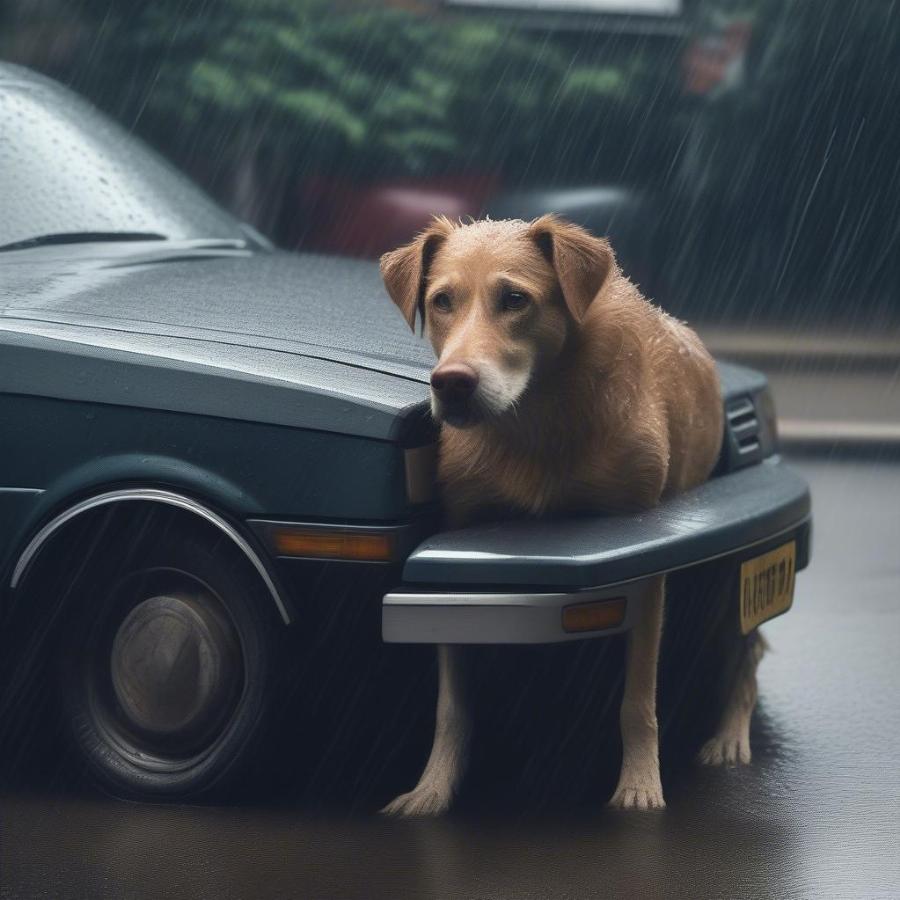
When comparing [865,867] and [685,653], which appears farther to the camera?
[685,653]

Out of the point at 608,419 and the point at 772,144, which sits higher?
the point at 608,419

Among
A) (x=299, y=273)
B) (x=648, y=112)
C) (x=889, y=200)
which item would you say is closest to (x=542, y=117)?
(x=648, y=112)

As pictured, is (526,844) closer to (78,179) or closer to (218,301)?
(218,301)

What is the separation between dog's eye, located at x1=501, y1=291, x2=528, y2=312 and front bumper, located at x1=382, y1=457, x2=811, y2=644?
0.51m

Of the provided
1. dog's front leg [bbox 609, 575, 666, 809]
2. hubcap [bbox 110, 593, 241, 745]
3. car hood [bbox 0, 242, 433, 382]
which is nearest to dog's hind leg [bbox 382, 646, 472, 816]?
dog's front leg [bbox 609, 575, 666, 809]

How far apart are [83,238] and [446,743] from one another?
2.05 meters

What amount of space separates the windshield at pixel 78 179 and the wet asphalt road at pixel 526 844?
1.82 meters

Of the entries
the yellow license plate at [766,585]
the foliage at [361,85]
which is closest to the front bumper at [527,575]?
the yellow license plate at [766,585]

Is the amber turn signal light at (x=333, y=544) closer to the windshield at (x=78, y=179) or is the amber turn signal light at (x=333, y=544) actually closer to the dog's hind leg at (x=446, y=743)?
the dog's hind leg at (x=446, y=743)

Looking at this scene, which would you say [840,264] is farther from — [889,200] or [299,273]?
[299,273]

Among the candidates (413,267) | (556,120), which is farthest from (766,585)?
(556,120)

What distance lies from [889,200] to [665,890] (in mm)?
14812

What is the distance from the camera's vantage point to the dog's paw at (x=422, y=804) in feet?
15.4

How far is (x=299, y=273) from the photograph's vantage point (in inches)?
229
